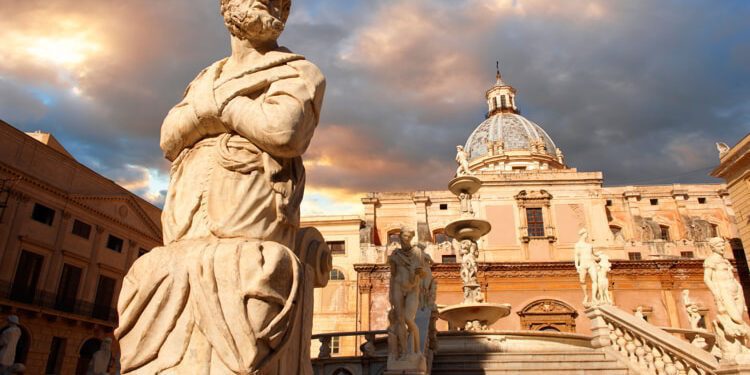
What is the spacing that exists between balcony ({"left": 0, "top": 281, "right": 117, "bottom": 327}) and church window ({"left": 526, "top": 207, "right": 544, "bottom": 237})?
81.9ft

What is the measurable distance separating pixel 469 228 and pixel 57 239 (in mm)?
20905

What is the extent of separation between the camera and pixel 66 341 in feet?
78.2

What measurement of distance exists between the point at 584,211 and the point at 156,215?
91.7 feet

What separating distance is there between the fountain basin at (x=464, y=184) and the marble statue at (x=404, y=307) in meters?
10.1

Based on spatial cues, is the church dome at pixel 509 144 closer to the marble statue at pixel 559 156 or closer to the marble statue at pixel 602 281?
the marble statue at pixel 559 156

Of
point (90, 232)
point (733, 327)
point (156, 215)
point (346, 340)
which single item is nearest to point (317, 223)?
point (346, 340)

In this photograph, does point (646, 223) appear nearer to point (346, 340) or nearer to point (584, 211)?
point (584, 211)

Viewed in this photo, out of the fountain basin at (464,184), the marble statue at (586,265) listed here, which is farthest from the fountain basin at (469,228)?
the marble statue at (586,265)

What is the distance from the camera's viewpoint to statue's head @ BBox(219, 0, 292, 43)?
7.63 feet

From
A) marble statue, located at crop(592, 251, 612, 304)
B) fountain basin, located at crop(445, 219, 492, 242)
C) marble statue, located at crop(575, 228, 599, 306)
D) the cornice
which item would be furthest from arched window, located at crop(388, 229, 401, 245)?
marble statue, located at crop(592, 251, 612, 304)

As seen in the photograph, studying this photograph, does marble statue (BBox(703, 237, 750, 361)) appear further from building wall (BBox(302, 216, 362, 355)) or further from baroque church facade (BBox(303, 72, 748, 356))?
building wall (BBox(302, 216, 362, 355))

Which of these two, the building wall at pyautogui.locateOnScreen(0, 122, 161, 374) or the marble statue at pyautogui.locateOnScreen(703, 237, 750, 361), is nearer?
the marble statue at pyautogui.locateOnScreen(703, 237, 750, 361)

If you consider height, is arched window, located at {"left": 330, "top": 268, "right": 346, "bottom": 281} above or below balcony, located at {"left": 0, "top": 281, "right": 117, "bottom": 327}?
above

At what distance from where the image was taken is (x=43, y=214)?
25000 mm
